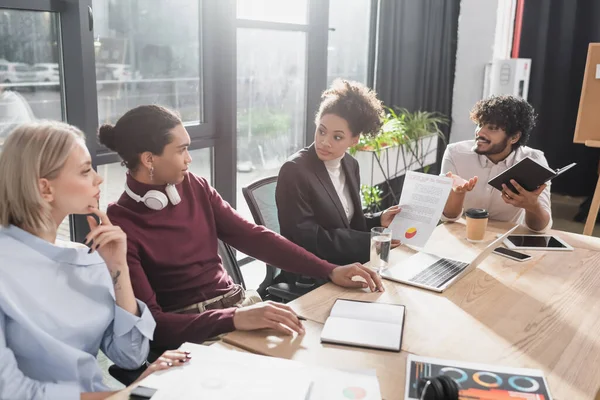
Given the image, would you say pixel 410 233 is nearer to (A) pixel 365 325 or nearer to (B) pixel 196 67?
(A) pixel 365 325

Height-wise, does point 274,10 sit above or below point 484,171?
above

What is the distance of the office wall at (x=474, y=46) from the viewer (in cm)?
493

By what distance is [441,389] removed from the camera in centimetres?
88

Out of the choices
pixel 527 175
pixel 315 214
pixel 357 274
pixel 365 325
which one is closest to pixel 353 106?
pixel 315 214

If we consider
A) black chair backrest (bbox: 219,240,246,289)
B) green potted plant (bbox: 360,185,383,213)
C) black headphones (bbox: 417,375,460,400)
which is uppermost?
black headphones (bbox: 417,375,460,400)

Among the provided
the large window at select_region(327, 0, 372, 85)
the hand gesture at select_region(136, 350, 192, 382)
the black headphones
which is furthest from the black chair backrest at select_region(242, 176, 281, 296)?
the large window at select_region(327, 0, 372, 85)

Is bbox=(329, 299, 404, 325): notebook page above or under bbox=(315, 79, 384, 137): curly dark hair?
under

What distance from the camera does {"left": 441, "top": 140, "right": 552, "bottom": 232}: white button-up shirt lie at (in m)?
2.39

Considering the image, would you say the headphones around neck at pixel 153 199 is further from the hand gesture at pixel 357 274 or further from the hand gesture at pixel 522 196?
the hand gesture at pixel 522 196

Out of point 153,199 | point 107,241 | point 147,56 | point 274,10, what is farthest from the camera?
point 274,10

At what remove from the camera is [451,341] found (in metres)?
1.25

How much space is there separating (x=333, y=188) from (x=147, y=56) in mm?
1412

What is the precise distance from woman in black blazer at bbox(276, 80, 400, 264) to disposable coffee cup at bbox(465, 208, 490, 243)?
10.5 inches

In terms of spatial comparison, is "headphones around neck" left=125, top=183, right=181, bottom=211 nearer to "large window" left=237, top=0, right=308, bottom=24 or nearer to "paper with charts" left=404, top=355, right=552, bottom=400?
"paper with charts" left=404, top=355, right=552, bottom=400
